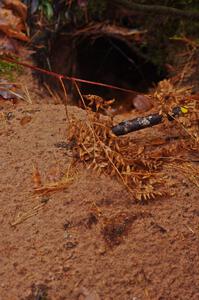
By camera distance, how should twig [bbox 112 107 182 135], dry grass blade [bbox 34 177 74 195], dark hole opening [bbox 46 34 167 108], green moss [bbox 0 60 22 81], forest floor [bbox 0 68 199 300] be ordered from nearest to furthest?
forest floor [bbox 0 68 199 300] < dry grass blade [bbox 34 177 74 195] < twig [bbox 112 107 182 135] < green moss [bbox 0 60 22 81] < dark hole opening [bbox 46 34 167 108]

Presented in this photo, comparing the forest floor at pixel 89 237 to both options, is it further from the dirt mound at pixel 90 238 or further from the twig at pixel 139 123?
the twig at pixel 139 123

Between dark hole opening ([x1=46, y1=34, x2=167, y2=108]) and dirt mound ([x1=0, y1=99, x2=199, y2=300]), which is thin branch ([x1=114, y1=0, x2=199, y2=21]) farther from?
dirt mound ([x1=0, y1=99, x2=199, y2=300])

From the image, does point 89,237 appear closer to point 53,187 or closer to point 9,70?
point 53,187

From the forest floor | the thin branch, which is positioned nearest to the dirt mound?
the forest floor

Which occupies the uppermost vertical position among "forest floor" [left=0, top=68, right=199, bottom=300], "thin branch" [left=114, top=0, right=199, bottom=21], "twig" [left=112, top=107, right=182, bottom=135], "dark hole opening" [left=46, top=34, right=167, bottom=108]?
"thin branch" [left=114, top=0, right=199, bottom=21]

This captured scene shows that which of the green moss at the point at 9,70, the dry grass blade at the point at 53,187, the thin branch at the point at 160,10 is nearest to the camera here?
the dry grass blade at the point at 53,187

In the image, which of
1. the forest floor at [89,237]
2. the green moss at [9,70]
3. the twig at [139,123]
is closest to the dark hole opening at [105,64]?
the green moss at [9,70]

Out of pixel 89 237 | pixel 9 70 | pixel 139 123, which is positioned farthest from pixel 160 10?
pixel 89 237

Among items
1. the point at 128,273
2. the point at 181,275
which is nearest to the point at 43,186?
the point at 128,273

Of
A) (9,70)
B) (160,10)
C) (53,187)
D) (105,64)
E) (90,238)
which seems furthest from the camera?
(105,64)
